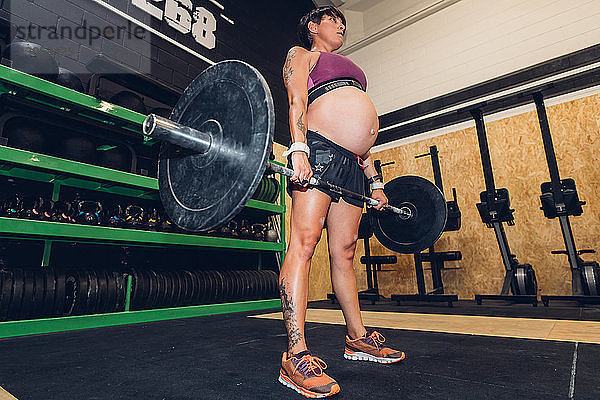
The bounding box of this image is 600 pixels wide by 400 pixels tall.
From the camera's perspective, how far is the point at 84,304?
2.26 metres

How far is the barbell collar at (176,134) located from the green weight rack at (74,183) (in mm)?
1543

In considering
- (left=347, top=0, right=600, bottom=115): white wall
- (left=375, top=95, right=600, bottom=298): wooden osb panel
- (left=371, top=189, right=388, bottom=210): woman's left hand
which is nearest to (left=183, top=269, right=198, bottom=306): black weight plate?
(left=371, top=189, right=388, bottom=210): woman's left hand

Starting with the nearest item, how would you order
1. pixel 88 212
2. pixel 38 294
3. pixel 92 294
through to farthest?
pixel 38 294
pixel 92 294
pixel 88 212

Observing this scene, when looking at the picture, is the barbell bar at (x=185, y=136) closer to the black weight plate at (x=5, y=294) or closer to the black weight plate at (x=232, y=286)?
the black weight plate at (x=5, y=294)

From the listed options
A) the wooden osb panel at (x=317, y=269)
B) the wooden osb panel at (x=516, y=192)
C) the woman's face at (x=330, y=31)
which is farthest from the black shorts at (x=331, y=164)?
the wooden osb panel at (x=317, y=269)

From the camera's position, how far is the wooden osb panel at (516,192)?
356cm

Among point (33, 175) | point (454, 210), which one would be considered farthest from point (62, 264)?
point (454, 210)

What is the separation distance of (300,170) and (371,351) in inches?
28.6

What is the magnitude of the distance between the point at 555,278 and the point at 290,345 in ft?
12.0

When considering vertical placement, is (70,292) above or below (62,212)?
below

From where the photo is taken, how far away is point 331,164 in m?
1.29

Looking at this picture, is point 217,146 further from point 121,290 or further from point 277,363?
point 121,290

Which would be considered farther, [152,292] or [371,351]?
[152,292]

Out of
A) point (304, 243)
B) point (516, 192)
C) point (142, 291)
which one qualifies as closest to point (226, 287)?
point (142, 291)
